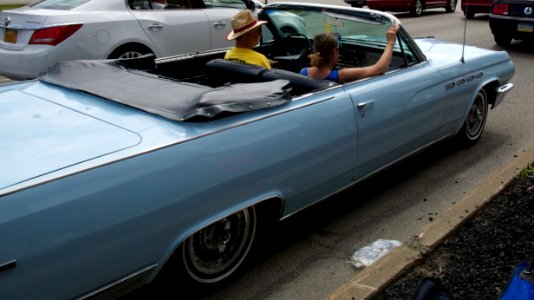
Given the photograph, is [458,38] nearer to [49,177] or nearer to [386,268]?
[386,268]

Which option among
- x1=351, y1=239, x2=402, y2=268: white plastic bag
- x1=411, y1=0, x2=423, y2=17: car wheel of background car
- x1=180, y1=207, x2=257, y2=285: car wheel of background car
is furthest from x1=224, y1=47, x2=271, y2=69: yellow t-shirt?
x1=411, y1=0, x2=423, y2=17: car wheel of background car

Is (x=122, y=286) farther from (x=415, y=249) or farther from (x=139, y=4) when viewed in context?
(x=139, y=4)

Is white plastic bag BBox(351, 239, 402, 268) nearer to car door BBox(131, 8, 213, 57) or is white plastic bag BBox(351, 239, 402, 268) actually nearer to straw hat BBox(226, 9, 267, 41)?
straw hat BBox(226, 9, 267, 41)

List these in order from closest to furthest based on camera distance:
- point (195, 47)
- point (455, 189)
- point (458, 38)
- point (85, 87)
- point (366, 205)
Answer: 1. point (85, 87)
2. point (366, 205)
3. point (455, 189)
4. point (195, 47)
5. point (458, 38)

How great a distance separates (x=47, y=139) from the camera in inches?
94.1

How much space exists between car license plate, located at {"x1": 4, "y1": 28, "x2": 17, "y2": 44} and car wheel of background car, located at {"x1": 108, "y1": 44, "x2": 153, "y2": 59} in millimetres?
1046

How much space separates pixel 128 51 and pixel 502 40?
753 cm

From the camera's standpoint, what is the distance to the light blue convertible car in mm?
2072

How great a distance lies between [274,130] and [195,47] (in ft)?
15.3

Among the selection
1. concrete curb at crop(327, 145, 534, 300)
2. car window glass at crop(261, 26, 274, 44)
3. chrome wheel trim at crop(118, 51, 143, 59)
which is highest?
car window glass at crop(261, 26, 274, 44)

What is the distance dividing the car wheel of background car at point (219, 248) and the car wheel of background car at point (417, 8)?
611 inches

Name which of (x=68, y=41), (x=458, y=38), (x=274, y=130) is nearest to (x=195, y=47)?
(x=68, y=41)

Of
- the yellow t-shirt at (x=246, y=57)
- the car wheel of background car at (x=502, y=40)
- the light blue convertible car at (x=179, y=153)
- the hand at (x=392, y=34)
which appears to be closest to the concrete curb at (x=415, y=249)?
the light blue convertible car at (x=179, y=153)

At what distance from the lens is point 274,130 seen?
2.82 m
